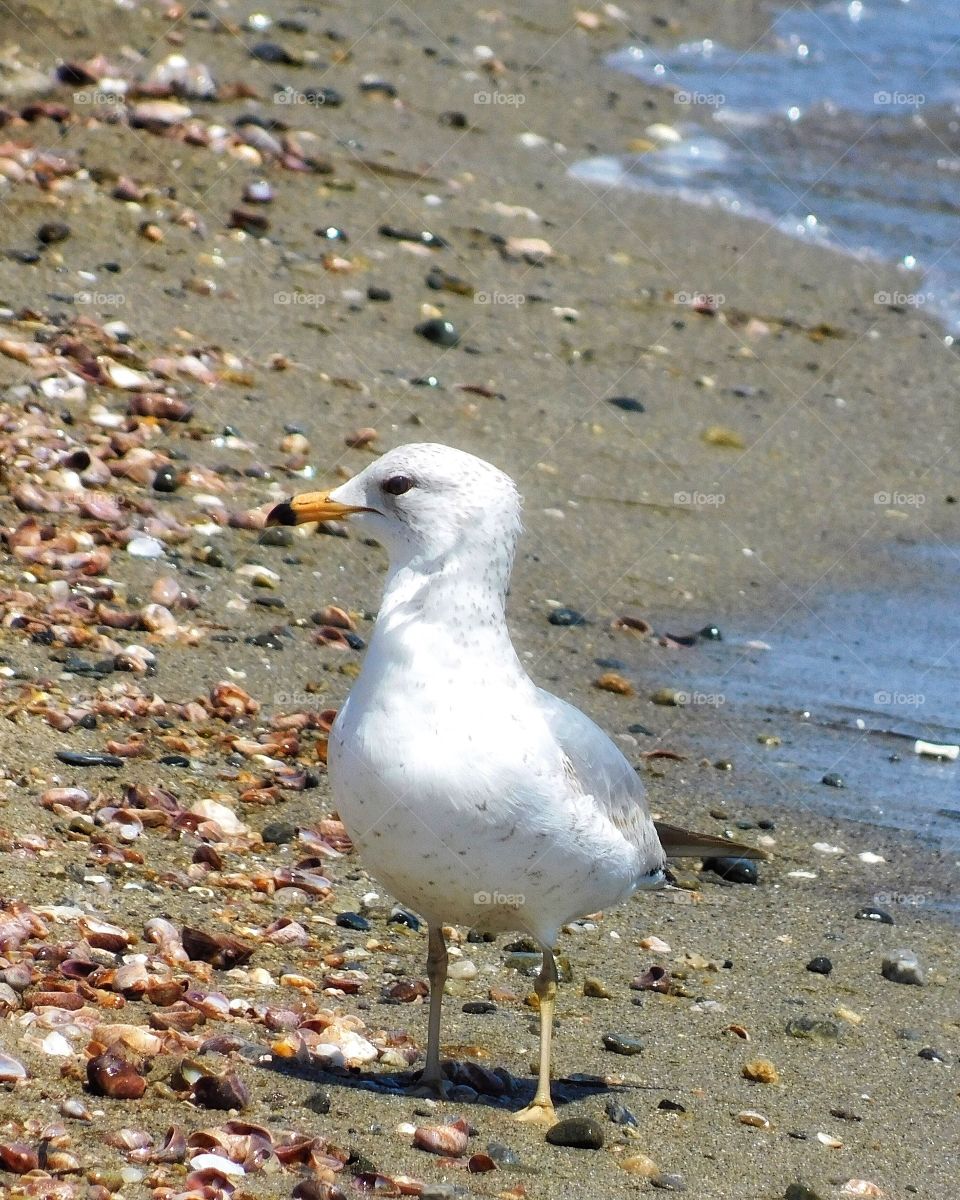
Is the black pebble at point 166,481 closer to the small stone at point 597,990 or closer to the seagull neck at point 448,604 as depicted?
the small stone at point 597,990

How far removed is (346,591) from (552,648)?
36.0 inches

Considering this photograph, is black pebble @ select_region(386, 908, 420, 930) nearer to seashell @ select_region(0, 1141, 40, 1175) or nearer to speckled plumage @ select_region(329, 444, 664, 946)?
speckled plumage @ select_region(329, 444, 664, 946)

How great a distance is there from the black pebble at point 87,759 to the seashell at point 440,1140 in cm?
218

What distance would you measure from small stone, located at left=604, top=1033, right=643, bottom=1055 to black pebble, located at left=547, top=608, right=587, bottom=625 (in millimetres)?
3169

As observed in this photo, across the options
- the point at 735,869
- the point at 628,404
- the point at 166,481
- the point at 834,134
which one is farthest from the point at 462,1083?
the point at 834,134

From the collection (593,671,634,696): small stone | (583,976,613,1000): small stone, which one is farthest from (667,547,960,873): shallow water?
(583,976,613,1000): small stone

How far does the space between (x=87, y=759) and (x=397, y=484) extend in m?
1.87

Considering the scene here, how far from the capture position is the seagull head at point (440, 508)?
4719mm

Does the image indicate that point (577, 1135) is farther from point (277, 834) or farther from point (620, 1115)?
point (277, 834)

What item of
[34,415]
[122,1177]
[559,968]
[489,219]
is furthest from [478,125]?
[122,1177]

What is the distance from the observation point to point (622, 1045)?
5.21 meters

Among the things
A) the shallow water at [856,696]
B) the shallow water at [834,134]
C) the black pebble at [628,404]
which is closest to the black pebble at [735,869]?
the shallow water at [856,696]

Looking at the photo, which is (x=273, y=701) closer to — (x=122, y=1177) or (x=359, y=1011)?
(x=359, y=1011)

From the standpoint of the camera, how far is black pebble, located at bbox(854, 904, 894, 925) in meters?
6.37
